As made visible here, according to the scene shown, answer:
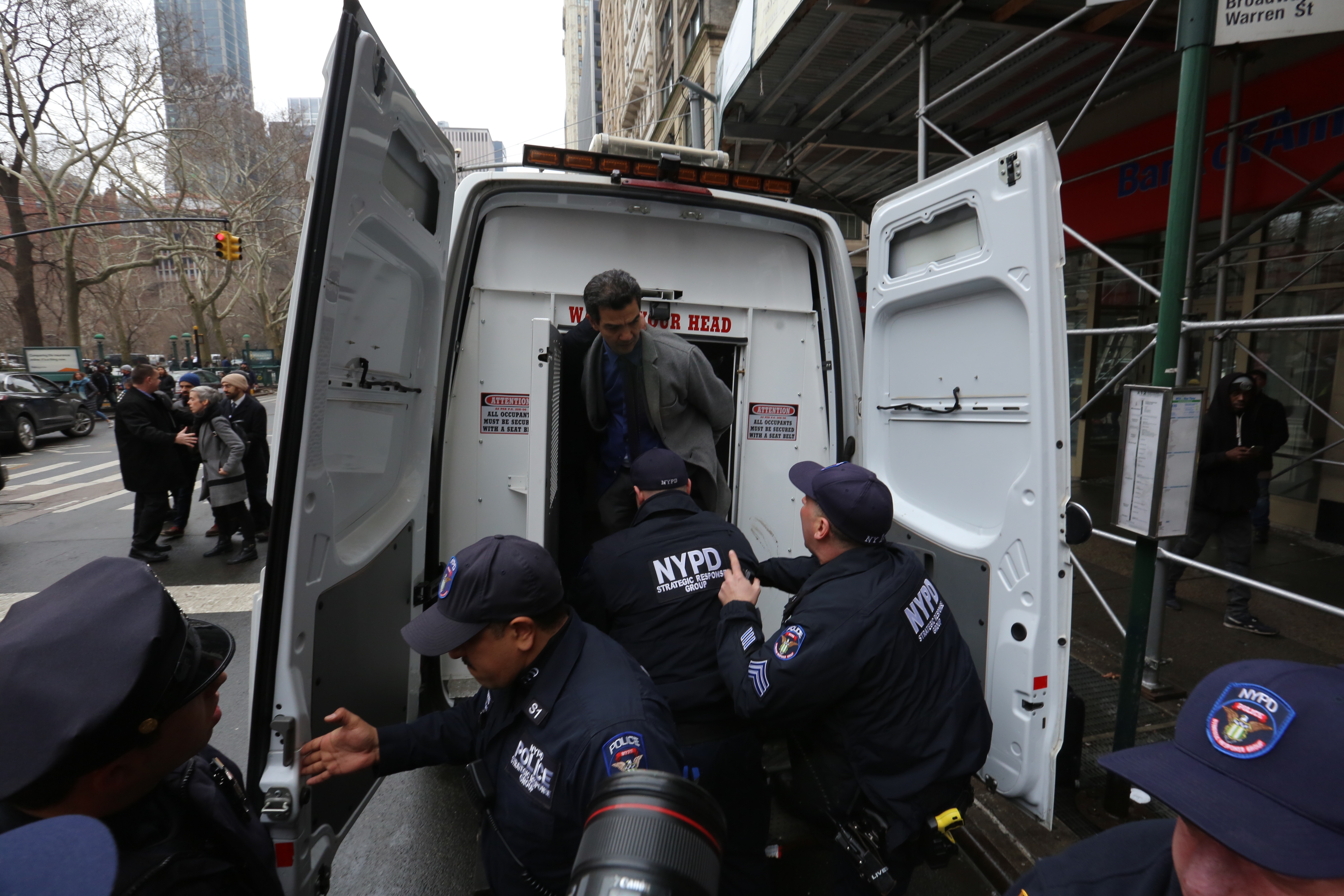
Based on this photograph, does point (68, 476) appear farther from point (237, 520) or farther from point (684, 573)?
point (684, 573)

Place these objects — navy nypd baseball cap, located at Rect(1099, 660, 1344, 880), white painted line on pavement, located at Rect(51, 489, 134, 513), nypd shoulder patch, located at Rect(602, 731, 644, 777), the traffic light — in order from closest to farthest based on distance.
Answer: navy nypd baseball cap, located at Rect(1099, 660, 1344, 880) → nypd shoulder patch, located at Rect(602, 731, 644, 777) → white painted line on pavement, located at Rect(51, 489, 134, 513) → the traffic light

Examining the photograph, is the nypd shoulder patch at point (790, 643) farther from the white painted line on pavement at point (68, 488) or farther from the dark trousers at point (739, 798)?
the white painted line on pavement at point (68, 488)

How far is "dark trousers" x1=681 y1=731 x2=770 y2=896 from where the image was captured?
207 cm

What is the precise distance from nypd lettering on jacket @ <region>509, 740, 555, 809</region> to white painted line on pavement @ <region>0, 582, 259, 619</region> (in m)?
4.39

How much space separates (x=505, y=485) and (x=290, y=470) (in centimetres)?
141

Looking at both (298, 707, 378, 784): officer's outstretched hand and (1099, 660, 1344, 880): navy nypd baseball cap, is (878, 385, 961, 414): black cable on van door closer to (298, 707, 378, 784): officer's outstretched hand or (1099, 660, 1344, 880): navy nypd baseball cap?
(1099, 660, 1344, 880): navy nypd baseball cap

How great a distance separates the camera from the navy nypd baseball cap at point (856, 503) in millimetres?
2029

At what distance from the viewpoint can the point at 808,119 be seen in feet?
22.9

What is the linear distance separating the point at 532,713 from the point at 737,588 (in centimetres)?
86

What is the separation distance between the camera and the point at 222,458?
233 inches

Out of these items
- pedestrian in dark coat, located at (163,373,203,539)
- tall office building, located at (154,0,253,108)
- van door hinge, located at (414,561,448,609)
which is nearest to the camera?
van door hinge, located at (414,561,448,609)

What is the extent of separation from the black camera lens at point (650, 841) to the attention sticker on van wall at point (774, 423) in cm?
241

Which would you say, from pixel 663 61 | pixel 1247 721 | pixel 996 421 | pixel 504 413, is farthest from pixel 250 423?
pixel 663 61

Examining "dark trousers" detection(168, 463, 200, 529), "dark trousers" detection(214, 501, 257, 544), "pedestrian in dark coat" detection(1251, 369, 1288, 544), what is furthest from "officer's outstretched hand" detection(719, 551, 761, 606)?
"dark trousers" detection(168, 463, 200, 529)
